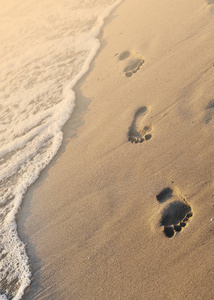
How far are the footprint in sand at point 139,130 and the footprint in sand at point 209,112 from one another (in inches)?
22.3

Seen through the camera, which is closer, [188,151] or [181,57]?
[188,151]

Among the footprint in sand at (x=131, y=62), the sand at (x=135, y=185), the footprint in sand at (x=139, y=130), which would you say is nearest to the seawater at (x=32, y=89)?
the sand at (x=135, y=185)

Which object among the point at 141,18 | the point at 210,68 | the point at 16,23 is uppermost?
the point at 16,23

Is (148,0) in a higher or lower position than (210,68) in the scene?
higher

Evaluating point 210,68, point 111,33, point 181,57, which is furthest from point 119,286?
point 111,33

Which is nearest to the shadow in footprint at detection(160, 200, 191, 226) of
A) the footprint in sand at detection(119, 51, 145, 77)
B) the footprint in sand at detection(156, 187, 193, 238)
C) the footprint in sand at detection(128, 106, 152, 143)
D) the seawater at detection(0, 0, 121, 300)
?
the footprint in sand at detection(156, 187, 193, 238)

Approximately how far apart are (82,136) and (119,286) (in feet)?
5.87

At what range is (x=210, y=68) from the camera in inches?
137

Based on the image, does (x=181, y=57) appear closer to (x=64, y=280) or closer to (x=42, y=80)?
(x=42, y=80)

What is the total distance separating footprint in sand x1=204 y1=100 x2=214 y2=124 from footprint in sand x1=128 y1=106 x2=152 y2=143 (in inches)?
22.3

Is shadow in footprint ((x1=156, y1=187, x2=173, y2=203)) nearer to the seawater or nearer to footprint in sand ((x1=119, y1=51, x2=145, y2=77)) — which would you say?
the seawater

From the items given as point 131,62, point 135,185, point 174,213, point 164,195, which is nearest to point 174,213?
point 174,213

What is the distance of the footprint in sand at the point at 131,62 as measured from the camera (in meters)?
4.12

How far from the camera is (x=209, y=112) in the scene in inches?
120
